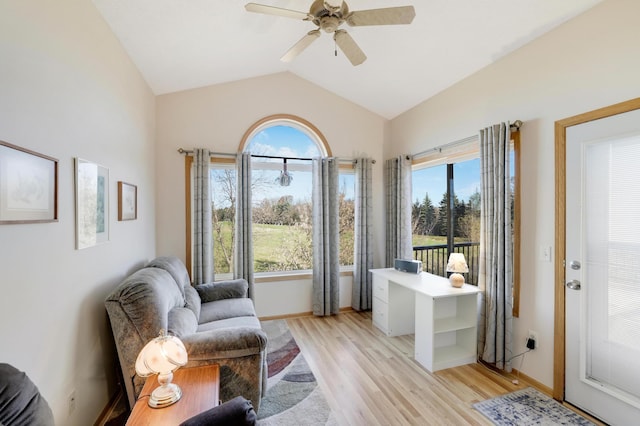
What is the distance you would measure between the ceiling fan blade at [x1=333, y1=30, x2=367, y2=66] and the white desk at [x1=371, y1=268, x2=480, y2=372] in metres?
2.12

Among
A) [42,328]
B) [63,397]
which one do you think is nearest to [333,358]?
[63,397]

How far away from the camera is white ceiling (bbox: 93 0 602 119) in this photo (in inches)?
84.8

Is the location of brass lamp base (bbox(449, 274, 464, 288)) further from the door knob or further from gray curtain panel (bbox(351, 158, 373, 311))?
gray curtain panel (bbox(351, 158, 373, 311))

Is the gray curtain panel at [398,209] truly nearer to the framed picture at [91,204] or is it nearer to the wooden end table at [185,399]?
the wooden end table at [185,399]

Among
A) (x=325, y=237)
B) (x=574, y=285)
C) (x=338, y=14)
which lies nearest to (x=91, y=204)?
(x=338, y=14)

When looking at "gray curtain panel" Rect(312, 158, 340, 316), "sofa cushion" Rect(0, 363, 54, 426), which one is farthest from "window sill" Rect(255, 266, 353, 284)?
"sofa cushion" Rect(0, 363, 54, 426)

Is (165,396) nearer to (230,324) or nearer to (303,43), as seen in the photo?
(230,324)

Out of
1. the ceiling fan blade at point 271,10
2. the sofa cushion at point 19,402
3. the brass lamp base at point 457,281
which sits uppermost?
the ceiling fan blade at point 271,10

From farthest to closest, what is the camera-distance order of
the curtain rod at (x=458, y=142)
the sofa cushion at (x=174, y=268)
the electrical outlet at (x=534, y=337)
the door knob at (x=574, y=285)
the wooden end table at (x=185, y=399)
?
the sofa cushion at (x=174, y=268) < the curtain rod at (x=458, y=142) < the electrical outlet at (x=534, y=337) < the door knob at (x=574, y=285) < the wooden end table at (x=185, y=399)

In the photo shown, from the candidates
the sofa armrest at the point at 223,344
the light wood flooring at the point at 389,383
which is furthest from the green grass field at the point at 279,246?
the sofa armrest at the point at 223,344

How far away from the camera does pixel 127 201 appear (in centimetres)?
252

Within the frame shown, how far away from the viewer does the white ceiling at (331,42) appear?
2.15m

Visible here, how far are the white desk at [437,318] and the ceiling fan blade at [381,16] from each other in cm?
218

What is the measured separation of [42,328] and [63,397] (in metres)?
0.49
